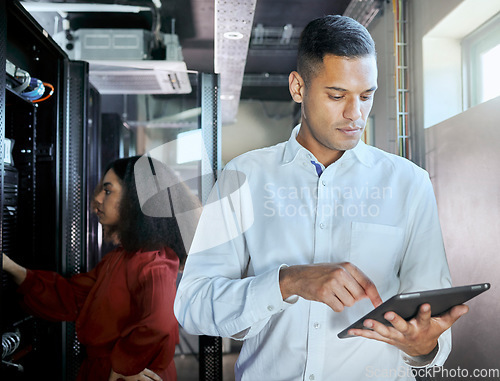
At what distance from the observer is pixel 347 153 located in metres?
1.17

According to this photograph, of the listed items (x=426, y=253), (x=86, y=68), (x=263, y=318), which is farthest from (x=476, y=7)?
(x=86, y=68)

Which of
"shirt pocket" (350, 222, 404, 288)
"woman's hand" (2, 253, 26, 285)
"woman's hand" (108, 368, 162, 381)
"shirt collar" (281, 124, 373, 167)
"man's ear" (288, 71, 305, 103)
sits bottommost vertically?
"woman's hand" (108, 368, 162, 381)

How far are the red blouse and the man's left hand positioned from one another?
0.88m

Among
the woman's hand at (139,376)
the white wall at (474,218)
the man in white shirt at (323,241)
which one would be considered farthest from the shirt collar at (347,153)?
the woman's hand at (139,376)

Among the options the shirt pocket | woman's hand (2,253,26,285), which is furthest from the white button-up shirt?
woman's hand (2,253,26,285)

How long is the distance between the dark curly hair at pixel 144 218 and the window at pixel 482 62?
0.96m

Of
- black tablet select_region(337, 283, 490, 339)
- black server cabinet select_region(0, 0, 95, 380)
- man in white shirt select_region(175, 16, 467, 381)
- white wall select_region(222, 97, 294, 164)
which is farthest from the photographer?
black server cabinet select_region(0, 0, 95, 380)

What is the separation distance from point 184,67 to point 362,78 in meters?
1.08

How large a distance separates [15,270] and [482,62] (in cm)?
163

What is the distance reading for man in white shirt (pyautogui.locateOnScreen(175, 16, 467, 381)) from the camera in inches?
40.9

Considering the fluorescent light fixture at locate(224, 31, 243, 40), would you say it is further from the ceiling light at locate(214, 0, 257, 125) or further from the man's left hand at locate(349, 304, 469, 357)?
the man's left hand at locate(349, 304, 469, 357)

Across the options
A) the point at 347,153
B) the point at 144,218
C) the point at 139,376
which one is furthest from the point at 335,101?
the point at 139,376

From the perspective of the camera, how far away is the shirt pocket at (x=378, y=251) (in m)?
1.06

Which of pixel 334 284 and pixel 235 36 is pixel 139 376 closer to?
pixel 334 284
